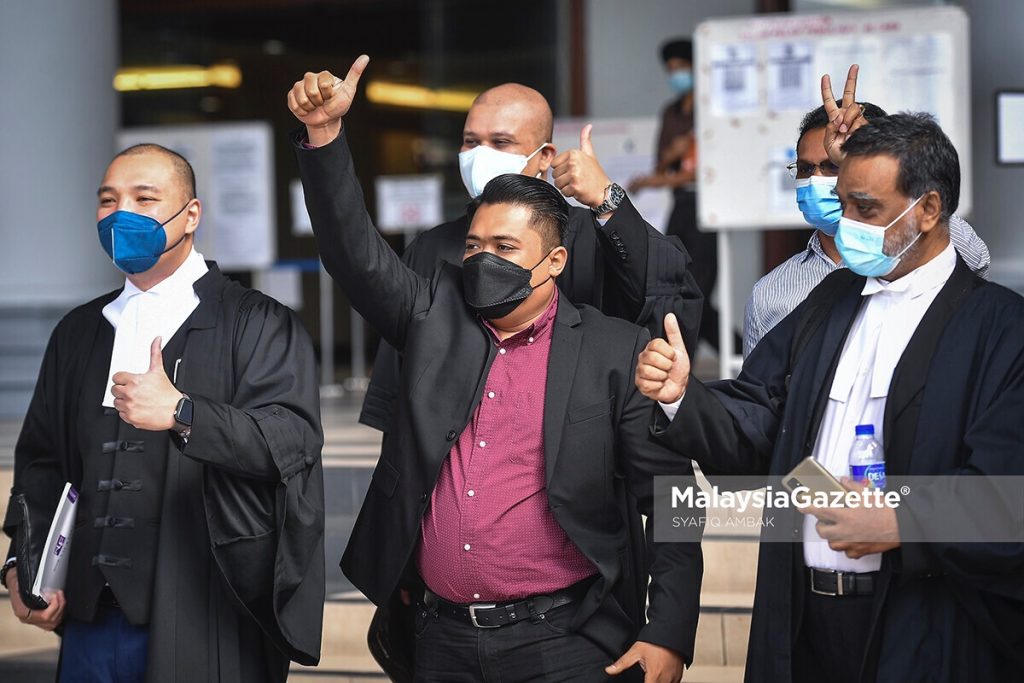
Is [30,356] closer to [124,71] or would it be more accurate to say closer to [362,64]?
[124,71]

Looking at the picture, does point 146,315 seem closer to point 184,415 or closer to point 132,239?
point 132,239

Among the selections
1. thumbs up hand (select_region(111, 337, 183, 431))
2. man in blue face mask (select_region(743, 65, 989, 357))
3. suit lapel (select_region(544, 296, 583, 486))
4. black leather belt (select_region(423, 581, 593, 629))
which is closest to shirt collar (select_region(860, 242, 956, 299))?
man in blue face mask (select_region(743, 65, 989, 357))

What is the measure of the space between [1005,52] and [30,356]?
5.26m

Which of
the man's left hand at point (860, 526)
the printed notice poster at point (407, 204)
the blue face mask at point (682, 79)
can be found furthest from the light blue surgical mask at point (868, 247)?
the printed notice poster at point (407, 204)

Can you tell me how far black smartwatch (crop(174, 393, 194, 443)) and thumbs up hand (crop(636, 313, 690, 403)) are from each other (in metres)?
0.92

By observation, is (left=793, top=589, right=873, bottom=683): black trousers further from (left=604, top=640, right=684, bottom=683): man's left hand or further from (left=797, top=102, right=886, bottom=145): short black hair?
(left=797, top=102, right=886, bottom=145): short black hair

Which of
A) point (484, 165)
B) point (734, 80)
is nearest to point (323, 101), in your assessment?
point (484, 165)

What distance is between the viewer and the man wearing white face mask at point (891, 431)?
7.88 ft

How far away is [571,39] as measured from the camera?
9.56m

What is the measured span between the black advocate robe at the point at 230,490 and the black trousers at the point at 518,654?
0.41 metres

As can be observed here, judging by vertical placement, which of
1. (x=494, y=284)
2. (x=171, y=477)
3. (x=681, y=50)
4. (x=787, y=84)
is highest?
(x=681, y=50)

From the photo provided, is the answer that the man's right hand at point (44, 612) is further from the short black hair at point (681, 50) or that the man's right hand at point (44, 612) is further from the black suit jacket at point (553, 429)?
the short black hair at point (681, 50)

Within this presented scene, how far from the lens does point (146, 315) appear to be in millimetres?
3152

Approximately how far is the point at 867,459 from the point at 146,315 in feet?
5.37
